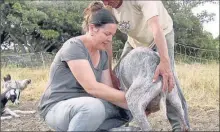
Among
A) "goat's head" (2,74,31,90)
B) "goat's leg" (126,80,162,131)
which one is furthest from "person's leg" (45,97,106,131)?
"goat's head" (2,74,31,90)

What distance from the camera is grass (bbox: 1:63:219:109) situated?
20.8ft

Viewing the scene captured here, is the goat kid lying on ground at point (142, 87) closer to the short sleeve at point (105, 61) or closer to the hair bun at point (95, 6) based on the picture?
the short sleeve at point (105, 61)

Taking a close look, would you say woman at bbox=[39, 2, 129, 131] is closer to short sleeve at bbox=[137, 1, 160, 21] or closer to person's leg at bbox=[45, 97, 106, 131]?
person's leg at bbox=[45, 97, 106, 131]

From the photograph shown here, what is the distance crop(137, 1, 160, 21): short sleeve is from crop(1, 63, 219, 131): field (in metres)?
Answer: 1.83

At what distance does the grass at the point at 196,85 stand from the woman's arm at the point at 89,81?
350cm

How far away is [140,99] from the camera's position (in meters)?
2.78

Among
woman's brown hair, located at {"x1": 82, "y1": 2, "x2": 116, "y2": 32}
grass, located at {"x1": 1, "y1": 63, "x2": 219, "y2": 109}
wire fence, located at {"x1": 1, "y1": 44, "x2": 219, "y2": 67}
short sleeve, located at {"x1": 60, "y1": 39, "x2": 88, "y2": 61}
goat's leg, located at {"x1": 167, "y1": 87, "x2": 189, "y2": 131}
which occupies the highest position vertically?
woman's brown hair, located at {"x1": 82, "y1": 2, "x2": 116, "y2": 32}

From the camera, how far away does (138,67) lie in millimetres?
2898

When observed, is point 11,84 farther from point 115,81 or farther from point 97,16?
point 97,16

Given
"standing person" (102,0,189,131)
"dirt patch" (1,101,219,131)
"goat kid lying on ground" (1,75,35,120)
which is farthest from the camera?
"goat kid lying on ground" (1,75,35,120)

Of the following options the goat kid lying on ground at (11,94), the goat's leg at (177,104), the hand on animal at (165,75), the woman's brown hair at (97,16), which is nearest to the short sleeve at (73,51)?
the woman's brown hair at (97,16)

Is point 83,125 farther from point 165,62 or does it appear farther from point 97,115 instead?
point 165,62

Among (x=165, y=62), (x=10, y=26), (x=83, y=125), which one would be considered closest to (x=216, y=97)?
(x=165, y=62)

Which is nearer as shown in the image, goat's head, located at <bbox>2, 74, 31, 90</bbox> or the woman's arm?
the woman's arm
